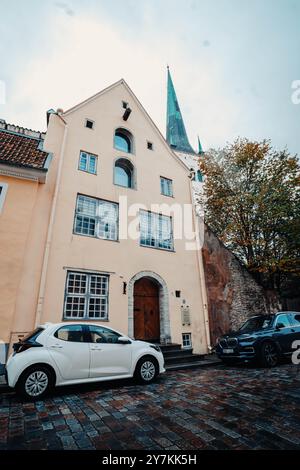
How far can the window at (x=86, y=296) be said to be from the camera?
29.1 feet

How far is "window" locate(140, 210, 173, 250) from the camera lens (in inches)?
467

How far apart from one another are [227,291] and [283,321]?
13.3 feet

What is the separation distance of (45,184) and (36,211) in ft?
4.31

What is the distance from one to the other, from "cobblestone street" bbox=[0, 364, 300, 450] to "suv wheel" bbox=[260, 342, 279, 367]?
2.07 metres

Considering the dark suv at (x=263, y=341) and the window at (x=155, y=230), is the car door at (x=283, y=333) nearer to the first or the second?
the dark suv at (x=263, y=341)

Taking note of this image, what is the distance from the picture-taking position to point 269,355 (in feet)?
27.4

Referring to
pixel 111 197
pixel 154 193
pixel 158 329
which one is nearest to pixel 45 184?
pixel 111 197

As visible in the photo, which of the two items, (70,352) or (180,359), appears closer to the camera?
(70,352)

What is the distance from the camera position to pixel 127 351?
20.5 ft

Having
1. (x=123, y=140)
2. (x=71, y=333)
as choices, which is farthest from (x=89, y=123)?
(x=71, y=333)

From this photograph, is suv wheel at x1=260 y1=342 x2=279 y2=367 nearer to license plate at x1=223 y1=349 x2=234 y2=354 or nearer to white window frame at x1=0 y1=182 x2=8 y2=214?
license plate at x1=223 y1=349 x2=234 y2=354

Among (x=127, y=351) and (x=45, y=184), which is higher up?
(x=45, y=184)

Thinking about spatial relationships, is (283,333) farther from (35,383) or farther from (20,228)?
(20,228)

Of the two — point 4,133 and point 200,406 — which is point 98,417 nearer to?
point 200,406
